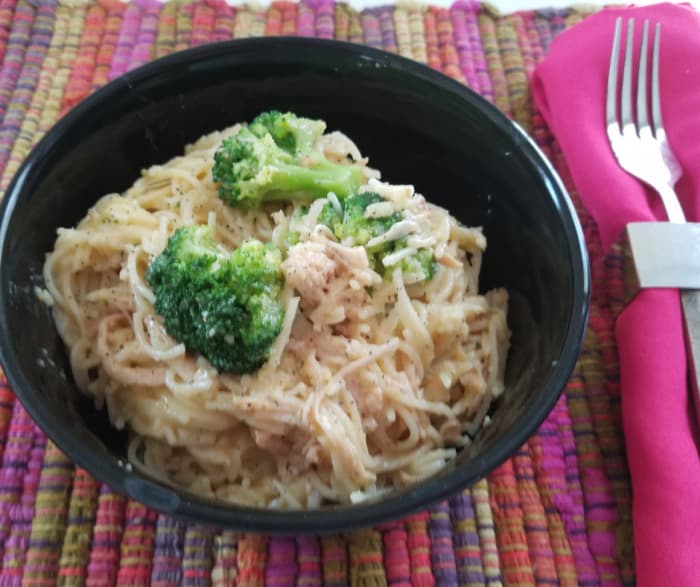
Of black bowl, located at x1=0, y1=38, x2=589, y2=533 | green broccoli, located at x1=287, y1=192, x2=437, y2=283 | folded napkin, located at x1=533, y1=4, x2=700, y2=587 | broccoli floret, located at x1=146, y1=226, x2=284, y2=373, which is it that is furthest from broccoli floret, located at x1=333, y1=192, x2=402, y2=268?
folded napkin, located at x1=533, y1=4, x2=700, y2=587

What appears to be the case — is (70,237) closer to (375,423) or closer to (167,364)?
(167,364)

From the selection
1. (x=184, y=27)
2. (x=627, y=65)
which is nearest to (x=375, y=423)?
(x=627, y=65)

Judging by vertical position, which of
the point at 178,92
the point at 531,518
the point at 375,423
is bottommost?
the point at 531,518

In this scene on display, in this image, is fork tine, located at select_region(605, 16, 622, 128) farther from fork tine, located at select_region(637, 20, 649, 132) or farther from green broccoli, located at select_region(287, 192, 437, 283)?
green broccoli, located at select_region(287, 192, 437, 283)

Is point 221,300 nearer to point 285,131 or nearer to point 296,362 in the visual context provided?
point 296,362

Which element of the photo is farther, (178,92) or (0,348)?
(178,92)

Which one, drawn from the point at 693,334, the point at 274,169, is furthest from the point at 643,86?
the point at 274,169

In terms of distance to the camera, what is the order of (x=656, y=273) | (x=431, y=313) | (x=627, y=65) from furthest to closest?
(x=627, y=65) < (x=656, y=273) < (x=431, y=313)
